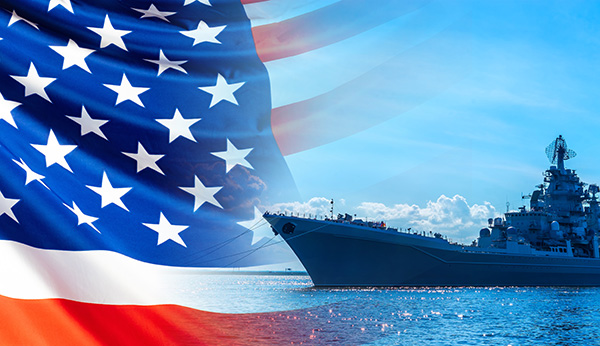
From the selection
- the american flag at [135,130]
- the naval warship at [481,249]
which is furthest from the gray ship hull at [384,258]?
the american flag at [135,130]

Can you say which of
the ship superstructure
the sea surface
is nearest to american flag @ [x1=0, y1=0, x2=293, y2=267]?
the sea surface

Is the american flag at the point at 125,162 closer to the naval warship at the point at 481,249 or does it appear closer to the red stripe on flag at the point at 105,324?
the red stripe on flag at the point at 105,324

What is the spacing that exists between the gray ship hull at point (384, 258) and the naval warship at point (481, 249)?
7cm

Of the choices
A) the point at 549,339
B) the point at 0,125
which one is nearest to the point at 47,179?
the point at 0,125

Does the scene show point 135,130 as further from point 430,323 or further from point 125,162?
point 430,323

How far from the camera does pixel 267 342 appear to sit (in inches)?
A: 758

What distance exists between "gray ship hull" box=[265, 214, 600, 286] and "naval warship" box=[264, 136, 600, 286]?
0.23ft

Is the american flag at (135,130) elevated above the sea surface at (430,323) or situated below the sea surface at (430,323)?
above

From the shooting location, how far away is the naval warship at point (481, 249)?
40.3m

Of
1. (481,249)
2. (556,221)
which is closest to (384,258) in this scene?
(481,249)

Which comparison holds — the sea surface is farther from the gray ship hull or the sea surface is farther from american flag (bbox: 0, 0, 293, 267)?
american flag (bbox: 0, 0, 293, 267)

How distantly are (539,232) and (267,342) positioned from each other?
4865cm

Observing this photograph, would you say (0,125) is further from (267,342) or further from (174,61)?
(267,342)

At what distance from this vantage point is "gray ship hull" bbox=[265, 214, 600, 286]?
39.9m
